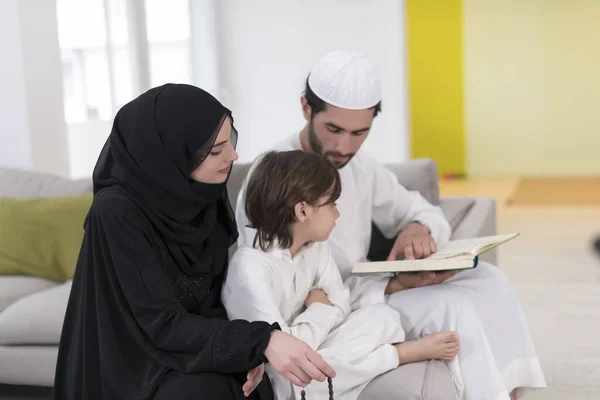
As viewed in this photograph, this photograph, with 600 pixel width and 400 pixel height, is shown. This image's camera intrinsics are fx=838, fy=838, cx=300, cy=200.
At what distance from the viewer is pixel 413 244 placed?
8.04ft

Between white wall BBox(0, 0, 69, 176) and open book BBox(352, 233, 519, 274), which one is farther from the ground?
white wall BBox(0, 0, 69, 176)

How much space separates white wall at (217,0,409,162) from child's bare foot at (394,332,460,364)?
4918 mm

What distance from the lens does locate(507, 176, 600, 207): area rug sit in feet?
23.5

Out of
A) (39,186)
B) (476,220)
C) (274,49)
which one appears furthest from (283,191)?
(274,49)

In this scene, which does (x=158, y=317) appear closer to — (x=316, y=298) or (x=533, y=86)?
(x=316, y=298)

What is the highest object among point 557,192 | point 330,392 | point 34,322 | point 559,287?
point 330,392

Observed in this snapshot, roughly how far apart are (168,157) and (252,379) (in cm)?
50

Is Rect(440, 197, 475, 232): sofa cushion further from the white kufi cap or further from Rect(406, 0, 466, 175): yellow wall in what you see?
Rect(406, 0, 466, 175): yellow wall

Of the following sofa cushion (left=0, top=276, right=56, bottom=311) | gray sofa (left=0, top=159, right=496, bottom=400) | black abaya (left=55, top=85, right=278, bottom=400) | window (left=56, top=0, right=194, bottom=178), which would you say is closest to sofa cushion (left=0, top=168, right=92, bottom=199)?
gray sofa (left=0, top=159, right=496, bottom=400)

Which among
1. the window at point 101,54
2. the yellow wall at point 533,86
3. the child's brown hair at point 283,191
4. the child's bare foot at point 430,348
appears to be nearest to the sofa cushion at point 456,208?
the child's bare foot at point 430,348

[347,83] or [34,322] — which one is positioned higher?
[347,83]

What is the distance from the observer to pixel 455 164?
30.5ft

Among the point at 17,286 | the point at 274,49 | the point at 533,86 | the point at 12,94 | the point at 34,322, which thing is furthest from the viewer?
the point at 533,86

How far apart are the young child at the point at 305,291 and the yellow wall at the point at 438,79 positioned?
727 centimetres
